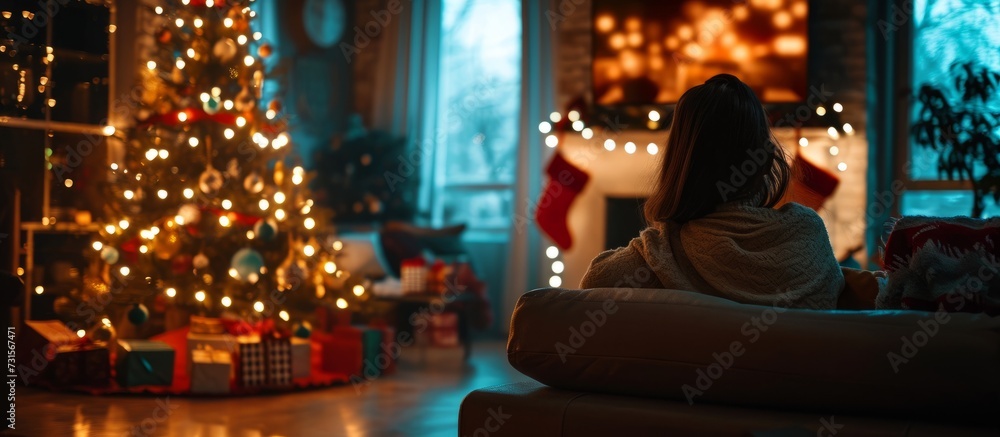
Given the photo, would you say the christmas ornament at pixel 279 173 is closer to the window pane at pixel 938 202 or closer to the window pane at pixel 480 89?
the window pane at pixel 480 89

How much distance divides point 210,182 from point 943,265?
380 centimetres

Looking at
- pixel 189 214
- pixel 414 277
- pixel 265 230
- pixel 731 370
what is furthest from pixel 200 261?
pixel 731 370

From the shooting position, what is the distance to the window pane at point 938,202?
212 inches

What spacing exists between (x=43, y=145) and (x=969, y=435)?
14.6 ft

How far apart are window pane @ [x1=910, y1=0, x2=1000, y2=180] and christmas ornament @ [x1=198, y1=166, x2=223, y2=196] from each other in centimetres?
377

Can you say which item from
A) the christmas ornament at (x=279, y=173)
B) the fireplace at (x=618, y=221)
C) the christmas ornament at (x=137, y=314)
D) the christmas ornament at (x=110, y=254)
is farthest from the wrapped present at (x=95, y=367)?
the fireplace at (x=618, y=221)

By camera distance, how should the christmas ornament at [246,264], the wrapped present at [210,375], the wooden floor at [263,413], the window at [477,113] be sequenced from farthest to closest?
the window at [477,113], the christmas ornament at [246,264], the wrapped present at [210,375], the wooden floor at [263,413]

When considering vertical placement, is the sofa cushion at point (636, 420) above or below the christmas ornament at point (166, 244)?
below

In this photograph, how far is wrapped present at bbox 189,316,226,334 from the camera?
4.42m

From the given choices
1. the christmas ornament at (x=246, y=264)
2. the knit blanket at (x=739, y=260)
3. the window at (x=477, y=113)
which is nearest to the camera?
the knit blanket at (x=739, y=260)

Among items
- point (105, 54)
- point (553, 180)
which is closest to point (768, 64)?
point (553, 180)

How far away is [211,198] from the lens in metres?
4.63

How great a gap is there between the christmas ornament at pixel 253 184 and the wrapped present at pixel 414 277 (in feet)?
4.11

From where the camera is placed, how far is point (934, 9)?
5477 millimetres
